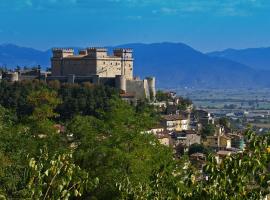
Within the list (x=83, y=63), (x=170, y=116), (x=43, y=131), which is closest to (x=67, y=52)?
(x=83, y=63)

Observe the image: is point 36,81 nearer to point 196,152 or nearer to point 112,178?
point 196,152

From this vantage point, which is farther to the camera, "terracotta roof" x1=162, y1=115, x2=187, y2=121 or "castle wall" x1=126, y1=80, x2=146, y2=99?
"castle wall" x1=126, y1=80, x2=146, y2=99

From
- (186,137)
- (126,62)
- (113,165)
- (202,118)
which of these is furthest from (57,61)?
(113,165)

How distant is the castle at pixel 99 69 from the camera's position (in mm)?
63656

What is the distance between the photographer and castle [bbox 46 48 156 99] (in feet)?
209

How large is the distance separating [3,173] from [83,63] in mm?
52271

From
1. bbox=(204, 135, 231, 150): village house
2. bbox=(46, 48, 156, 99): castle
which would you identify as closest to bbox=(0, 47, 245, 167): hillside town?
bbox=(46, 48, 156, 99): castle

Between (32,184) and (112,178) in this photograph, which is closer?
(32,184)

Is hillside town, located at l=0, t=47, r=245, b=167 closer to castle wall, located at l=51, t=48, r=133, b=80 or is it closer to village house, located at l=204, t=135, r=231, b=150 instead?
castle wall, located at l=51, t=48, r=133, b=80

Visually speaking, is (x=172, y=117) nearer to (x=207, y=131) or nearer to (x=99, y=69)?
(x=207, y=131)

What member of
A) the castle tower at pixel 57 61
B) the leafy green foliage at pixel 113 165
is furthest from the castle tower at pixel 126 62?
the leafy green foliage at pixel 113 165

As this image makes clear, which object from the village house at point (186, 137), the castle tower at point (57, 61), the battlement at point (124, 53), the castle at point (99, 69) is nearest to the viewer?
the village house at point (186, 137)

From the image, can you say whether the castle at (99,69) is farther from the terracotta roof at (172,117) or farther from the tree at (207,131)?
the tree at (207,131)

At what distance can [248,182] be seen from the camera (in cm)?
788
